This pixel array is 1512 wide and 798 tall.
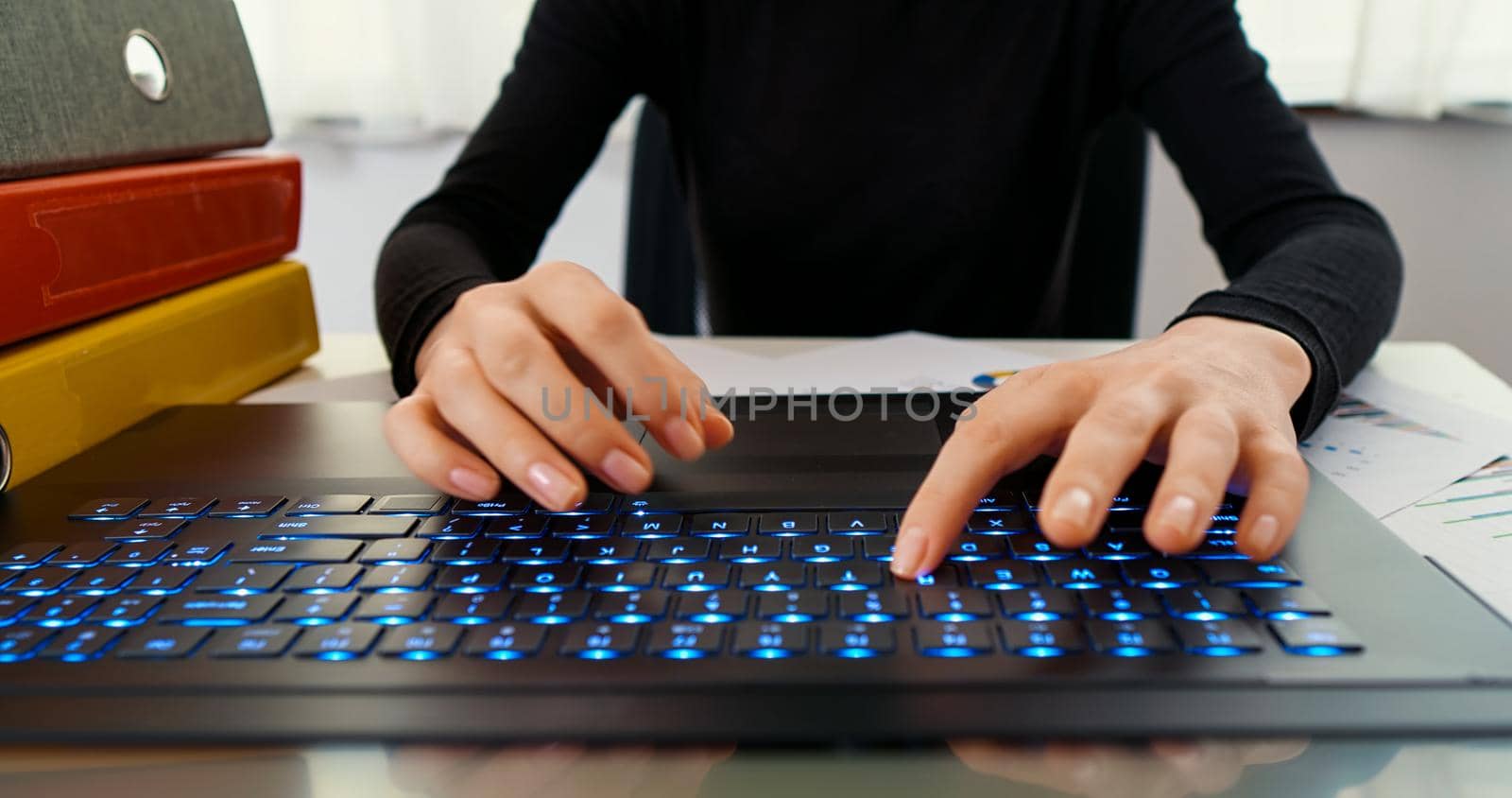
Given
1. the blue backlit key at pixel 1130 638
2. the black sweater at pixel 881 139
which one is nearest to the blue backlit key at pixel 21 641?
the blue backlit key at pixel 1130 638

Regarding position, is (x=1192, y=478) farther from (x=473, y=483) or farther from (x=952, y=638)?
(x=473, y=483)

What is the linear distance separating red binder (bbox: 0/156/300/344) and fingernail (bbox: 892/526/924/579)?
0.44 meters

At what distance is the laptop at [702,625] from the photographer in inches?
10.3

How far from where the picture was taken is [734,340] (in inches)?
30.9

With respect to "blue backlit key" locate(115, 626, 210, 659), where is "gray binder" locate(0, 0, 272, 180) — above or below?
above

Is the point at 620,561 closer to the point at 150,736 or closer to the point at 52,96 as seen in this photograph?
the point at 150,736

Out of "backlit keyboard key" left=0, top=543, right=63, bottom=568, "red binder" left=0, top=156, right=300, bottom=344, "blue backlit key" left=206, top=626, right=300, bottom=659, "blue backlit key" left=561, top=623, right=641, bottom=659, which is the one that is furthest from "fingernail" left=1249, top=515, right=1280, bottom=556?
"red binder" left=0, top=156, right=300, bottom=344

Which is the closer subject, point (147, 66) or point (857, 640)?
point (857, 640)

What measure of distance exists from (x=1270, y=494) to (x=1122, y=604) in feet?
0.31

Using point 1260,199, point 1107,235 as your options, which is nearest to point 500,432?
point 1260,199

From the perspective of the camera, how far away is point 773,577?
12.9 inches

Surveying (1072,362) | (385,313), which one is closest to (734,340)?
(385,313)

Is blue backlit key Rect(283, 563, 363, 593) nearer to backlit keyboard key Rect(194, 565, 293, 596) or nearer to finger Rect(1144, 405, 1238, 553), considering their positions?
backlit keyboard key Rect(194, 565, 293, 596)

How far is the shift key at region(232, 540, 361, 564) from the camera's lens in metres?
0.35
